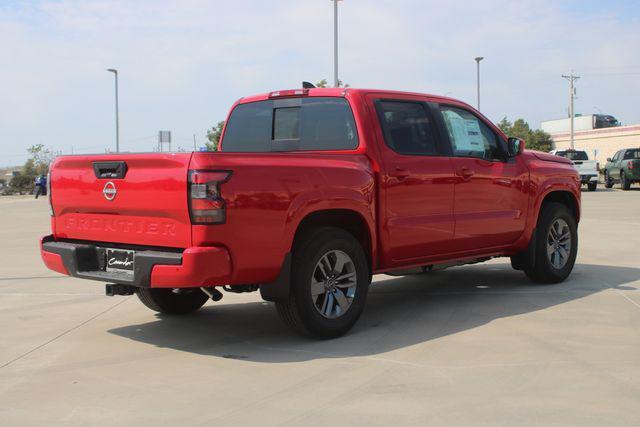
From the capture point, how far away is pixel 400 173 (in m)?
6.17

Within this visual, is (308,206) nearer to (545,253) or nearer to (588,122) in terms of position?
(545,253)

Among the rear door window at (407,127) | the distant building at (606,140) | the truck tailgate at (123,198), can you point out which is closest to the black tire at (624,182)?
the rear door window at (407,127)

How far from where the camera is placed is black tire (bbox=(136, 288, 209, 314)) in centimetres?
648

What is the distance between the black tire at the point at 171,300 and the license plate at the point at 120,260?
101 cm

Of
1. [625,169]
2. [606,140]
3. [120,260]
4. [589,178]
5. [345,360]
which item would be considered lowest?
[345,360]

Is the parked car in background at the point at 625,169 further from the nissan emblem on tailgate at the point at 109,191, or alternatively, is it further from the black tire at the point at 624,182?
the nissan emblem on tailgate at the point at 109,191

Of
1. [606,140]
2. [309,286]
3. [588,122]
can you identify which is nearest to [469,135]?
[309,286]

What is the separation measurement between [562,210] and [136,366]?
4948 mm

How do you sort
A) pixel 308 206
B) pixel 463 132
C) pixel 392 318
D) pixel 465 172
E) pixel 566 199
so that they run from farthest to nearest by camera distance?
pixel 566 199 < pixel 463 132 < pixel 465 172 < pixel 392 318 < pixel 308 206

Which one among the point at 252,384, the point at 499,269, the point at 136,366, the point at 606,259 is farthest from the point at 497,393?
the point at 606,259

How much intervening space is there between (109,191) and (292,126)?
6.11 feet

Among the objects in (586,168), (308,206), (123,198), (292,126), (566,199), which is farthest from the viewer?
(586,168)

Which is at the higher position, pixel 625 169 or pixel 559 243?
A: pixel 625 169

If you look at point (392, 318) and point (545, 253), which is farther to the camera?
point (545, 253)
